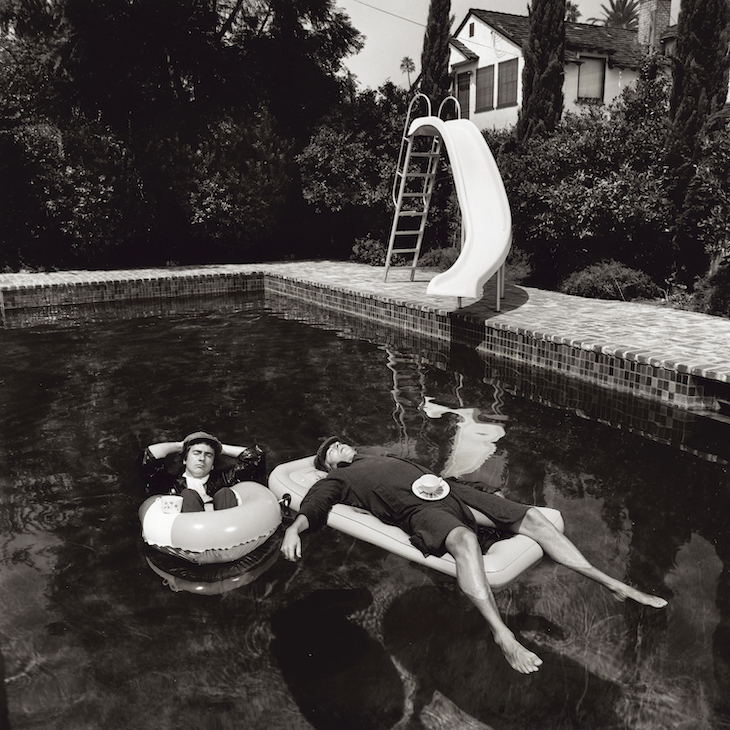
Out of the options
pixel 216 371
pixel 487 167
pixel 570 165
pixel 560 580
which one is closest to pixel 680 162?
pixel 570 165

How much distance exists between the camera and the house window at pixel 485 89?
1136 inches

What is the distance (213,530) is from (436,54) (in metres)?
17.6

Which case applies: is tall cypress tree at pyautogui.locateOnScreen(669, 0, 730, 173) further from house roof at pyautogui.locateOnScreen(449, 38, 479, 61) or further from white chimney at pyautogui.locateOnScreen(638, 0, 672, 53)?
house roof at pyautogui.locateOnScreen(449, 38, 479, 61)

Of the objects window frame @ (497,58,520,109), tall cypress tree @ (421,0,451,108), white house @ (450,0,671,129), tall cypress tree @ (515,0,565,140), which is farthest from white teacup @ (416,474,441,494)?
window frame @ (497,58,520,109)

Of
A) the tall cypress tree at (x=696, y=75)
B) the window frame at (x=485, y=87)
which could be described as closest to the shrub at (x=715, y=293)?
the tall cypress tree at (x=696, y=75)

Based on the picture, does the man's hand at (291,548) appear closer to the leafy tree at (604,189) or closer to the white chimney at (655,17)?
the leafy tree at (604,189)

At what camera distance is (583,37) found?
87.6 ft

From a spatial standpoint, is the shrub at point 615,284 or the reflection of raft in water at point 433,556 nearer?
the reflection of raft in water at point 433,556

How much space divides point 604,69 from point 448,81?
1067 cm

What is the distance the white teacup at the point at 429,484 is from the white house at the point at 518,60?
939 inches

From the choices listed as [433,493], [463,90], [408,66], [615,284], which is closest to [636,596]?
[433,493]

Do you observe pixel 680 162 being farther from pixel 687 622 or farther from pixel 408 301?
pixel 687 622

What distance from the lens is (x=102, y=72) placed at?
1684 centimetres

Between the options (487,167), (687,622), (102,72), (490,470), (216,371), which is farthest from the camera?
(102,72)
